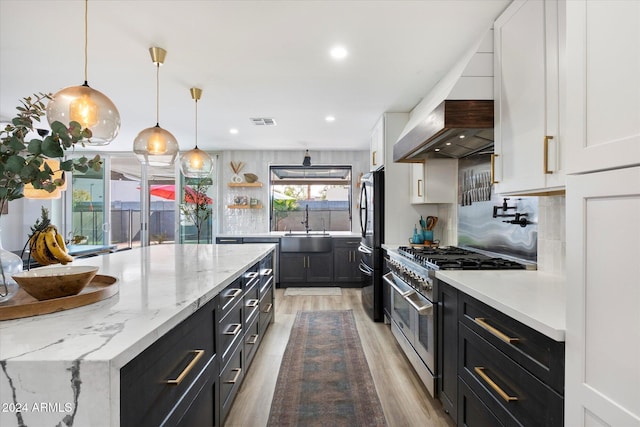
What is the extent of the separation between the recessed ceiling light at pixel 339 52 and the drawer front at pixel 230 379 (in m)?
2.14

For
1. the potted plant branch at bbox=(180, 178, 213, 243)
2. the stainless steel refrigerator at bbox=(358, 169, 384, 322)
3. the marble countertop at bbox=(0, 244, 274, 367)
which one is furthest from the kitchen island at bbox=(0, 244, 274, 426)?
the potted plant branch at bbox=(180, 178, 213, 243)

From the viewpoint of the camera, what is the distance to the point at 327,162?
6.48 metres

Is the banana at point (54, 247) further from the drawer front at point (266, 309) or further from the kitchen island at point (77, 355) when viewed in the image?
the drawer front at point (266, 309)

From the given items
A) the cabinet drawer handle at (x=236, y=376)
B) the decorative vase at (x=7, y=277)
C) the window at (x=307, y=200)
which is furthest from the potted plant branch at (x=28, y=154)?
the window at (x=307, y=200)

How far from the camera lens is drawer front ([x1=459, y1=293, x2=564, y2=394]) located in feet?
3.60

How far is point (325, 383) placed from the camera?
248 centimetres

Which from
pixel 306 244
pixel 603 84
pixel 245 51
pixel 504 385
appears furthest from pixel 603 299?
pixel 306 244

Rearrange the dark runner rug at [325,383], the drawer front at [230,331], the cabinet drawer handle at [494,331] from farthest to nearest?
the dark runner rug at [325,383], the drawer front at [230,331], the cabinet drawer handle at [494,331]

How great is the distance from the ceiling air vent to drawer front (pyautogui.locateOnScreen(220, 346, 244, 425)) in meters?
2.88

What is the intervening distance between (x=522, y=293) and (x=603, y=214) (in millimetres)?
704

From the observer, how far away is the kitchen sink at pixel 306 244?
5.71 metres

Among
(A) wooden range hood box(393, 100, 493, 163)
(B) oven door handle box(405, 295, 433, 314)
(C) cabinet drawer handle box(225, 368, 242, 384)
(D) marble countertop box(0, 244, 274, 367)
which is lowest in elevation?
(C) cabinet drawer handle box(225, 368, 242, 384)

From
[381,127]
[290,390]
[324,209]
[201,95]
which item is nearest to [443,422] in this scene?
[290,390]

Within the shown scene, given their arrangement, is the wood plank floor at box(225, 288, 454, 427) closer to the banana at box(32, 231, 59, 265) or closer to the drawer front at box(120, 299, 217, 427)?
the drawer front at box(120, 299, 217, 427)
